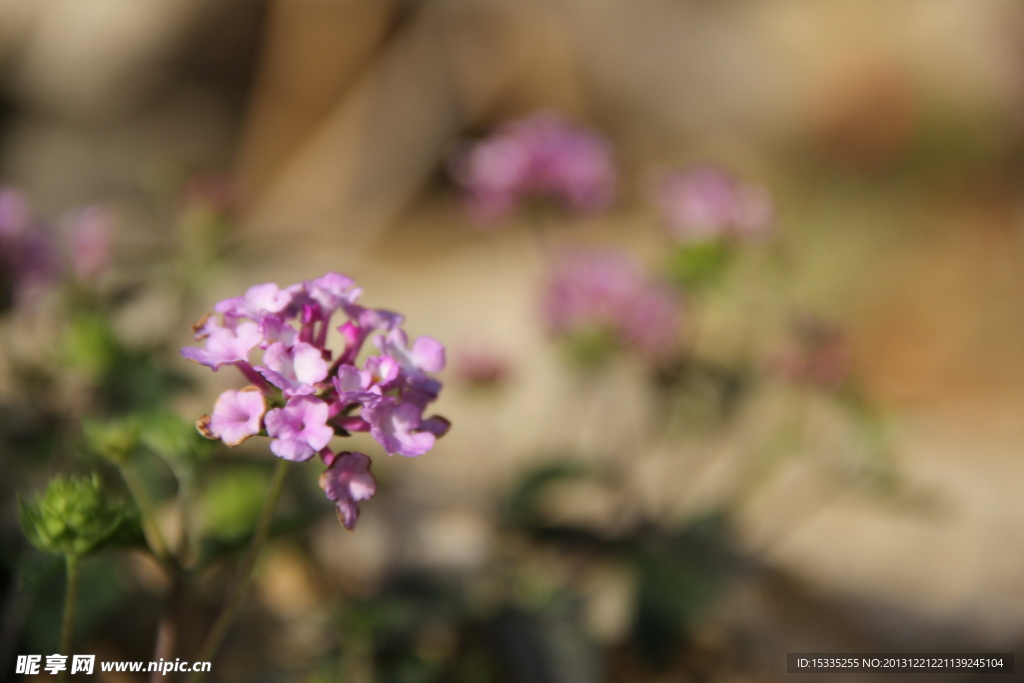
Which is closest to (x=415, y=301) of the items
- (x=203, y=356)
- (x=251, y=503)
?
(x=251, y=503)

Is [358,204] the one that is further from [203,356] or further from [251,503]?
[203,356]

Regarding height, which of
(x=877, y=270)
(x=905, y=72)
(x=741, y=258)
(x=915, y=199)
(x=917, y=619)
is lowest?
(x=917, y=619)

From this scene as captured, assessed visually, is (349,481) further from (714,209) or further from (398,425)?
(714,209)

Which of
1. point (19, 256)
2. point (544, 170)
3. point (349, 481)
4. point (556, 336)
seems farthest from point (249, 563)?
point (544, 170)

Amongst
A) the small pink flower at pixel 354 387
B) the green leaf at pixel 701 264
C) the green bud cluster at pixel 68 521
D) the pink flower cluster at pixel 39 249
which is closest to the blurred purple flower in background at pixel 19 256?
the pink flower cluster at pixel 39 249

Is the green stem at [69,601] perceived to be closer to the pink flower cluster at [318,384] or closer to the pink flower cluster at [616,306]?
the pink flower cluster at [318,384]

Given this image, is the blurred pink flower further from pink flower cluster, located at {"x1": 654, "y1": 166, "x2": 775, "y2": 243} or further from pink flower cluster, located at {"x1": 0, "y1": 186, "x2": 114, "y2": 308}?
pink flower cluster, located at {"x1": 0, "y1": 186, "x2": 114, "y2": 308}

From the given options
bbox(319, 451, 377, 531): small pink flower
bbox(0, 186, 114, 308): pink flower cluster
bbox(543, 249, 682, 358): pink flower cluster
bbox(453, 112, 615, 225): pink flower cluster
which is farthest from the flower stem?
bbox(453, 112, 615, 225): pink flower cluster
